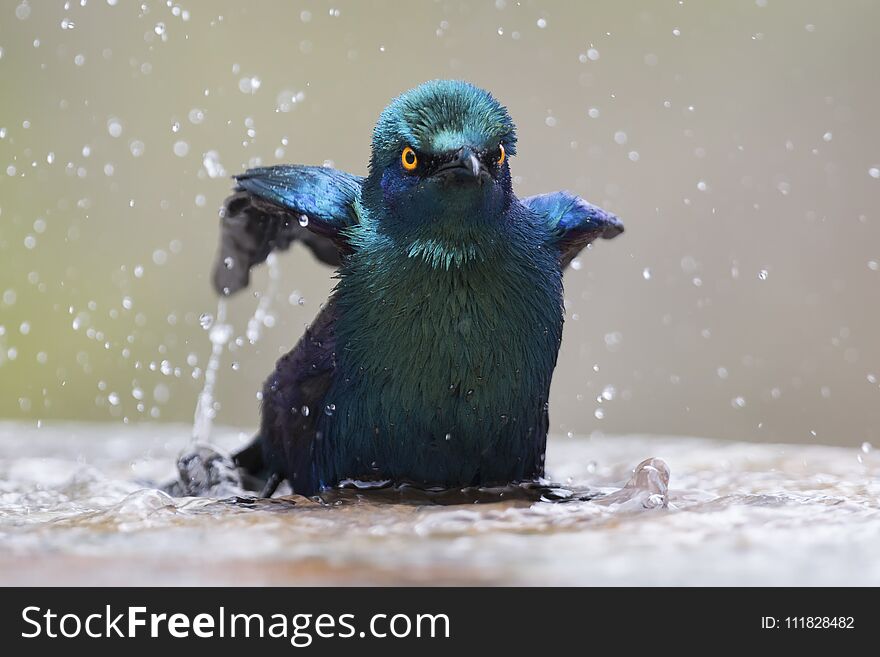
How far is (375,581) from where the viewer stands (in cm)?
259

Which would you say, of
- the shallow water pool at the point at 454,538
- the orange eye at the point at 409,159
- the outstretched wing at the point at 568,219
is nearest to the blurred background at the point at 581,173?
the outstretched wing at the point at 568,219

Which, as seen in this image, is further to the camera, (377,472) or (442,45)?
(442,45)

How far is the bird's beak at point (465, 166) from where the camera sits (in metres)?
3.72

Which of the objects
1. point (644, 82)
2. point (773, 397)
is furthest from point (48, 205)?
point (773, 397)

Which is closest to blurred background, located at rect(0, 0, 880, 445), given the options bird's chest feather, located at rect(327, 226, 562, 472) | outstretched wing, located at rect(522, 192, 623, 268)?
outstretched wing, located at rect(522, 192, 623, 268)

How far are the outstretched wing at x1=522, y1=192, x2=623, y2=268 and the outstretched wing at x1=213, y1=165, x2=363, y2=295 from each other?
26.7 inches

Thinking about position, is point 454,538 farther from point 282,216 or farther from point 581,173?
point 581,173

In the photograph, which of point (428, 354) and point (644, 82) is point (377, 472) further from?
point (644, 82)

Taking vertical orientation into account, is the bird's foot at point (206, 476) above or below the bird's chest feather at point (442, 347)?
below

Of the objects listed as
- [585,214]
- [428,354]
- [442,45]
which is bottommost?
[428,354]

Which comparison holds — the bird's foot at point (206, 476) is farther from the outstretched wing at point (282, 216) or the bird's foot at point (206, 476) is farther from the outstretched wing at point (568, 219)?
the outstretched wing at point (568, 219)

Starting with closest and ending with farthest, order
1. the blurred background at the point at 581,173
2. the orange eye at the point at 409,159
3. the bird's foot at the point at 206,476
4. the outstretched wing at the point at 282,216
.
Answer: the orange eye at the point at 409,159, the outstretched wing at the point at 282,216, the bird's foot at the point at 206,476, the blurred background at the point at 581,173

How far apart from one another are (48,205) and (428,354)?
7.26 meters

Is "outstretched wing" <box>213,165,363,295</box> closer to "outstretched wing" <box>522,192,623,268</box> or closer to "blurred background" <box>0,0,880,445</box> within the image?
"outstretched wing" <box>522,192,623,268</box>
